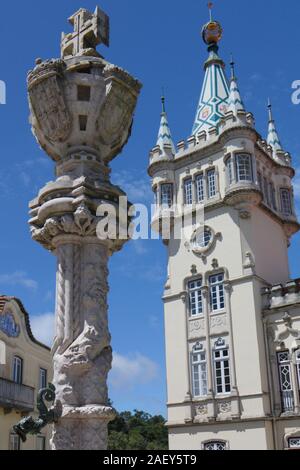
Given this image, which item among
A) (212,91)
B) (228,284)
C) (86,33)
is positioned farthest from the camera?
(212,91)

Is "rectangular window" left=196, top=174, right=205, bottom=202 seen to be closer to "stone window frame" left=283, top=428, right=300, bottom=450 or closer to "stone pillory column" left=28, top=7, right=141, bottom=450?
"stone window frame" left=283, top=428, right=300, bottom=450

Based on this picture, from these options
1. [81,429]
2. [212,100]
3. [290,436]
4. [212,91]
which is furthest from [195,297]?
[81,429]

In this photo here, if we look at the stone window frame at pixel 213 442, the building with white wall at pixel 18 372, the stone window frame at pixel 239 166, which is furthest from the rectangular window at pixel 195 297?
the building with white wall at pixel 18 372

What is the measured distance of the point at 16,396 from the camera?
81.5 feet

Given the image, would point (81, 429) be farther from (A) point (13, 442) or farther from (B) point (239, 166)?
(B) point (239, 166)

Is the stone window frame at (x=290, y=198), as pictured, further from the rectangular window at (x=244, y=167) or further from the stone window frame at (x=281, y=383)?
the stone window frame at (x=281, y=383)

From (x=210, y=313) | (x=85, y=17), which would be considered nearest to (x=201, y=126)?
(x=210, y=313)

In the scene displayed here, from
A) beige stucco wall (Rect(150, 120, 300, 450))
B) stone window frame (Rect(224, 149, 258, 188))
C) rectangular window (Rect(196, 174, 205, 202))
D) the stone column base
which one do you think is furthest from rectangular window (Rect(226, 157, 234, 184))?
the stone column base

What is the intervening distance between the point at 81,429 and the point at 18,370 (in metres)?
21.4

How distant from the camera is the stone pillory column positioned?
6.11 metres

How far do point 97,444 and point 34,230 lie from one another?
2456mm

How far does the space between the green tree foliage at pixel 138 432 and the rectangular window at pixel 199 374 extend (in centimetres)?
1458

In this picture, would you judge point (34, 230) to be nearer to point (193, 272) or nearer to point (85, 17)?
point (85, 17)

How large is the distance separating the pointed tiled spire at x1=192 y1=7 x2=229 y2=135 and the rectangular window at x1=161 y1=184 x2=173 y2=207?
3.53 metres
